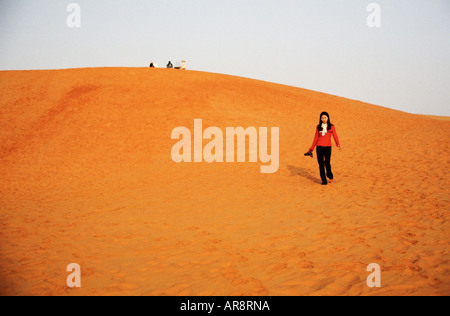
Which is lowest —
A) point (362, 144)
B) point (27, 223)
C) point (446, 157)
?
point (27, 223)

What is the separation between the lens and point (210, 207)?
7605 mm

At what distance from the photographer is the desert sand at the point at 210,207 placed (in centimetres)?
376

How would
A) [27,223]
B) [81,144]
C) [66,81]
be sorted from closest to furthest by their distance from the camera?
[27,223], [81,144], [66,81]

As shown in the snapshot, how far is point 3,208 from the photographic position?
8508 millimetres

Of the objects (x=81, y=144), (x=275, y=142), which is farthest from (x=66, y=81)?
(x=275, y=142)

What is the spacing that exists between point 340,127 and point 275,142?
5752 millimetres

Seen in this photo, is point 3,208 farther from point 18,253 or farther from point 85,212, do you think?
point 18,253

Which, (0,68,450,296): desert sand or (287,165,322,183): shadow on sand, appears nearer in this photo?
(0,68,450,296): desert sand

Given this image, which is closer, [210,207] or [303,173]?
[210,207]

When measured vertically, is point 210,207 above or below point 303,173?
below

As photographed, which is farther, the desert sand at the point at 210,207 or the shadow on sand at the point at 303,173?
the shadow on sand at the point at 303,173

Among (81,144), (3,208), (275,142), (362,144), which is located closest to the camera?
(3,208)

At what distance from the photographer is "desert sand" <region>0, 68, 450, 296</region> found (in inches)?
148

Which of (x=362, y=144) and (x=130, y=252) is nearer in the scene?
(x=130, y=252)
